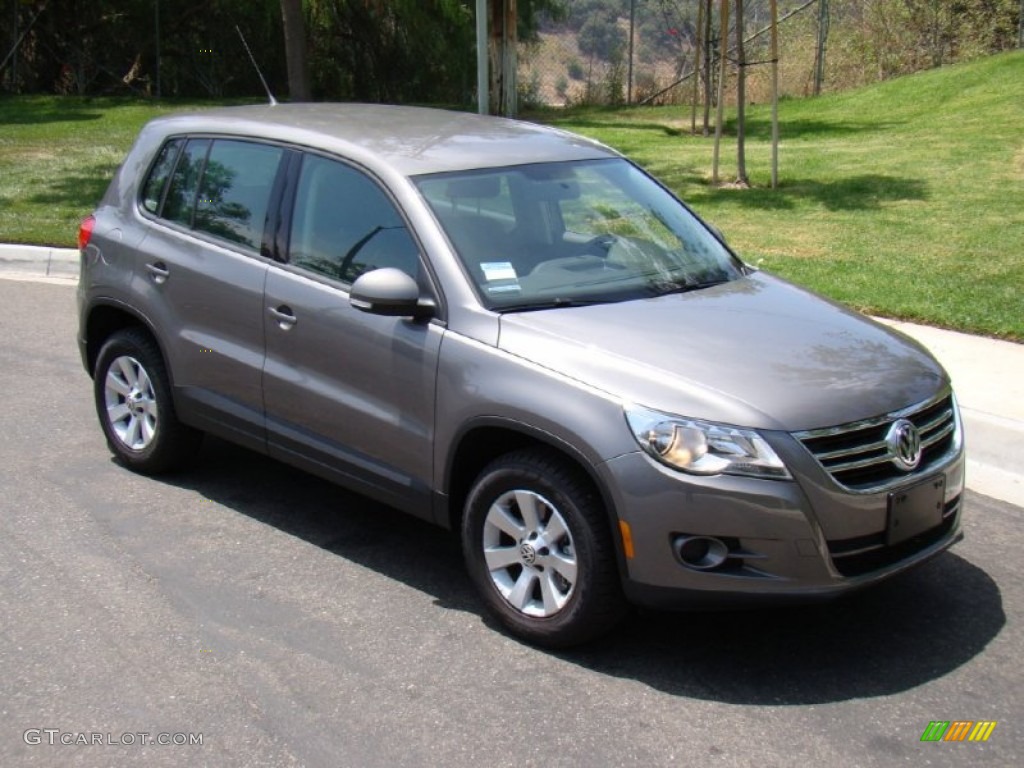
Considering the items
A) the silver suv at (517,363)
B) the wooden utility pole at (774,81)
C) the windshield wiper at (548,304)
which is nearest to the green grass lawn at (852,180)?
the wooden utility pole at (774,81)

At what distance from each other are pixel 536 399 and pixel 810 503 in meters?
0.97

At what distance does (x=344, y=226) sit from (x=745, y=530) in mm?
2162

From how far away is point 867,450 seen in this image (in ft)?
14.4

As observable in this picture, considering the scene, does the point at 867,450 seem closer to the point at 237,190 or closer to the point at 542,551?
the point at 542,551

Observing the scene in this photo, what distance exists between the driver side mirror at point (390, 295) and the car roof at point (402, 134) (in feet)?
1.93

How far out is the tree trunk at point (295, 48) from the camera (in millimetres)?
15891

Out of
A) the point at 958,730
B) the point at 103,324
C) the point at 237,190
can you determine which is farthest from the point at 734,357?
the point at 103,324

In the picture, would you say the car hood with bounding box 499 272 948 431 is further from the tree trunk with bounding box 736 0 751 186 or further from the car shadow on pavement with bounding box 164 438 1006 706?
the tree trunk with bounding box 736 0 751 186

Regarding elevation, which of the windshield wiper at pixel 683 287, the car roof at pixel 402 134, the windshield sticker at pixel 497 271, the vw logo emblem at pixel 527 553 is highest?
the car roof at pixel 402 134

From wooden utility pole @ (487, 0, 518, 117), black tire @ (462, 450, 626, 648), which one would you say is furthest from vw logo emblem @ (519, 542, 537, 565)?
wooden utility pole @ (487, 0, 518, 117)

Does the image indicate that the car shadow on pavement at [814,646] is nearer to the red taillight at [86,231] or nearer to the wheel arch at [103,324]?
the wheel arch at [103,324]

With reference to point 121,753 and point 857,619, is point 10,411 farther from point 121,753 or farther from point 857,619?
point 857,619

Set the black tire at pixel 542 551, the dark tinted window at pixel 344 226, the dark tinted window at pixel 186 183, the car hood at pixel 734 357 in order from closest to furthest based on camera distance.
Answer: the car hood at pixel 734 357 → the black tire at pixel 542 551 → the dark tinted window at pixel 344 226 → the dark tinted window at pixel 186 183

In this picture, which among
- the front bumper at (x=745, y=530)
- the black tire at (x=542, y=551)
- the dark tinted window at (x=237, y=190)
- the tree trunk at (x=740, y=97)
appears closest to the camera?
the front bumper at (x=745, y=530)
